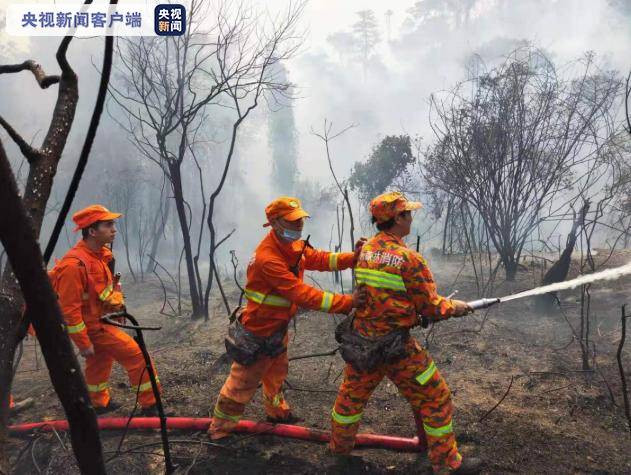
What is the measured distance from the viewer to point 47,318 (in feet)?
3.49

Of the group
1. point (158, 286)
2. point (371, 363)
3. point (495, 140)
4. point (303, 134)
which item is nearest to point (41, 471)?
point (371, 363)

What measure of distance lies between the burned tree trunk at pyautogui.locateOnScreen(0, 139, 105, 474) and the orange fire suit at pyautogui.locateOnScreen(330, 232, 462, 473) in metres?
2.10

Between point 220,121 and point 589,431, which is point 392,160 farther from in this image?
point 220,121

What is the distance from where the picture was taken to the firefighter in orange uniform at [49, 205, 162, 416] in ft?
12.3

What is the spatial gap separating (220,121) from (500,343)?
37240mm

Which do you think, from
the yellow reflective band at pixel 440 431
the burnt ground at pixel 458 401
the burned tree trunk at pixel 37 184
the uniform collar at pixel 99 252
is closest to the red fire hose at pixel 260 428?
the burnt ground at pixel 458 401

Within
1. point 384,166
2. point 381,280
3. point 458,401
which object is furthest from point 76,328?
point 384,166

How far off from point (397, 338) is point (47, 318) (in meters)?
2.34

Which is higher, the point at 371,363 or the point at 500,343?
the point at 371,363

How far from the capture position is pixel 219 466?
3223mm

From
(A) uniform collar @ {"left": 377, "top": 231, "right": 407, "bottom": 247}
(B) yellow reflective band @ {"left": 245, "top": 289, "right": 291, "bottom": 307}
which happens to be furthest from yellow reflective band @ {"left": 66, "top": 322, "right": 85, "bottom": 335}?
(A) uniform collar @ {"left": 377, "top": 231, "right": 407, "bottom": 247}

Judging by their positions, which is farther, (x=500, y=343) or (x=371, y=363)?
(x=500, y=343)

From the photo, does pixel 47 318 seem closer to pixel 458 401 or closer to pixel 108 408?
pixel 108 408

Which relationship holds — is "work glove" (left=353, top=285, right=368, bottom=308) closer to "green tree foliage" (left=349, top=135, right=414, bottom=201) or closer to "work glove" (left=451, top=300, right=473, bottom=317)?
"work glove" (left=451, top=300, right=473, bottom=317)
